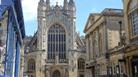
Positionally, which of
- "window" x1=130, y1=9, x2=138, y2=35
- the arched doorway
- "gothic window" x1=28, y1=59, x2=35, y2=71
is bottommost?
the arched doorway

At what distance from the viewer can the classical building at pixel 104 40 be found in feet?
132

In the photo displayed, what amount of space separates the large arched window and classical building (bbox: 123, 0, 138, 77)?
4046 centimetres

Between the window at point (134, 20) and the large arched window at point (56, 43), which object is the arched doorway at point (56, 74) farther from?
the window at point (134, 20)

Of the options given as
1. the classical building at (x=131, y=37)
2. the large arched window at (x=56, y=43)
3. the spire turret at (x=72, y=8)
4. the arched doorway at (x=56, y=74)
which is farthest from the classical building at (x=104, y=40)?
the spire turret at (x=72, y=8)

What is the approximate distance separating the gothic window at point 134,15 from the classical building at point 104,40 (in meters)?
4.80

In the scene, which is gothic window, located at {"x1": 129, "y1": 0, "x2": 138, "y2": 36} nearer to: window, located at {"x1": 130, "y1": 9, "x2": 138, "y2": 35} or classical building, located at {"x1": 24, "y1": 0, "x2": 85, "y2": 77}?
window, located at {"x1": 130, "y1": 9, "x2": 138, "y2": 35}

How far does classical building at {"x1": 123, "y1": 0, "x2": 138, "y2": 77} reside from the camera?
100ft

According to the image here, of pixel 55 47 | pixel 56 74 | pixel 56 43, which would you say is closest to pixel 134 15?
pixel 56 43

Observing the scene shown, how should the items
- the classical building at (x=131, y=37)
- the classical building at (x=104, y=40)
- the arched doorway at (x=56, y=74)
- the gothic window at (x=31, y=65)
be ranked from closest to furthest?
the classical building at (x=131, y=37)
the classical building at (x=104, y=40)
the arched doorway at (x=56, y=74)
the gothic window at (x=31, y=65)

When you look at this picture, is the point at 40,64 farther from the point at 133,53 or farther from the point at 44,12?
the point at 133,53

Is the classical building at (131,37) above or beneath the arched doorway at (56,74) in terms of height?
above

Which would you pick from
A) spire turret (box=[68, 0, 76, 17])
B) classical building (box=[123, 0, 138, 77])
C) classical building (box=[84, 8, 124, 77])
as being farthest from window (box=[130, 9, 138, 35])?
spire turret (box=[68, 0, 76, 17])

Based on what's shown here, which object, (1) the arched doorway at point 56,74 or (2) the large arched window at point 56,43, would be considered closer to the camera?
(1) the arched doorway at point 56,74

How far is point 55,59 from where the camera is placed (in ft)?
237
